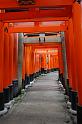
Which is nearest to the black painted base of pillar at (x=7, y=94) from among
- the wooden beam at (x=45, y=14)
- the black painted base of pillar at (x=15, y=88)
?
the black painted base of pillar at (x=15, y=88)

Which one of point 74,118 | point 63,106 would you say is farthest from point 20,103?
point 74,118

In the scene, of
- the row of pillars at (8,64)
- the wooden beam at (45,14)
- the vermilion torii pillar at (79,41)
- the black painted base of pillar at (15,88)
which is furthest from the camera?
the black painted base of pillar at (15,88)

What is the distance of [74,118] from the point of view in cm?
677

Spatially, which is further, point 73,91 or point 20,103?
point 20,103

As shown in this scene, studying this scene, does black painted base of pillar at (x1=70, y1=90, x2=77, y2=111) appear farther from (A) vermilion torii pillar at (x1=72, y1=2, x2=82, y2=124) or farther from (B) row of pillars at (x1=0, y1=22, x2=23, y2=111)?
(B) row of pillars at (x1=0, y1=22, x2=23, y2=111)

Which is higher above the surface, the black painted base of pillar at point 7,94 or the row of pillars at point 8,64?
the row of pillars at point 8,64

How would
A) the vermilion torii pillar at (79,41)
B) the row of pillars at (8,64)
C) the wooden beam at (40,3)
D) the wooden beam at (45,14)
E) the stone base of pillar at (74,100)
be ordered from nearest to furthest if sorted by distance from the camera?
1. the vermilion torii pillar at (79,41)
2. the wooden beam at (40,3)
3. the wooden beam at (45,14)
4. the stone base of pillar at (74,100)
5. the row of pillars at (8,64)

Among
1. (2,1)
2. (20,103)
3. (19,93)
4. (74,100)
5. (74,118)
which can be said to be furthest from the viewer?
(19,93)

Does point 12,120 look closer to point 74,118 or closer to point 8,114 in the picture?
point 8,114

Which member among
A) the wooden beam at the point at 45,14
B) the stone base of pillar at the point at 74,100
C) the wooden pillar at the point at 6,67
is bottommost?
the stone base of pillar at the point at 74,100

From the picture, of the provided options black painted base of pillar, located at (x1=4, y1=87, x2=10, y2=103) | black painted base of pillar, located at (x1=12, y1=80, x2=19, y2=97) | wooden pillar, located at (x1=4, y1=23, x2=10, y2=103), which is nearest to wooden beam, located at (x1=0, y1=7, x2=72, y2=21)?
wooden pillar, located at (x1=4, y1=23, x2=10, y2=103)

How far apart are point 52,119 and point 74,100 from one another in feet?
3.45

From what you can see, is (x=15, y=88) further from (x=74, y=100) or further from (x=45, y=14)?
(x=45, y=14)

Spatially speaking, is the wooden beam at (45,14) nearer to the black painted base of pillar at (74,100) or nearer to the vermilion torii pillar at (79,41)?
the vermilion torii pillar at (79,41)
